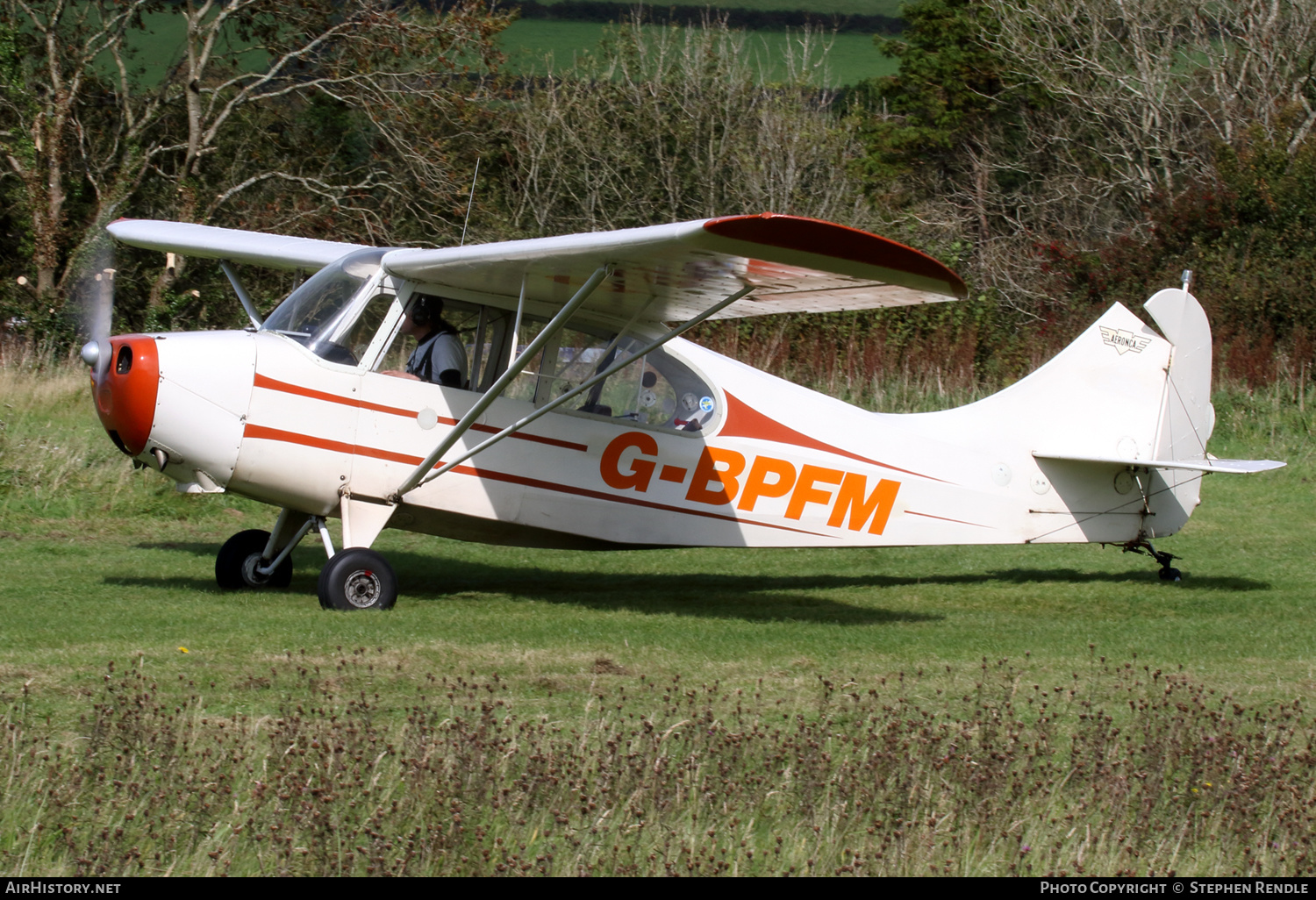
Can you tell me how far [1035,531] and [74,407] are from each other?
12.3 metres

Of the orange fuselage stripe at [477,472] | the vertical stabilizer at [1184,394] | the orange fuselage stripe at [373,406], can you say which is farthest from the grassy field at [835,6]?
the orange fuselage stripe at [373,406]

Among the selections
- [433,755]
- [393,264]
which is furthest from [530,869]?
[393,264]

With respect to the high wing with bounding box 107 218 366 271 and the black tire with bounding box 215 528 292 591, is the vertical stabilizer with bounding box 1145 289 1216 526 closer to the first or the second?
the high wing with bounding box 107 218 366 271

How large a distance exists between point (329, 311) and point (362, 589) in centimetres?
194

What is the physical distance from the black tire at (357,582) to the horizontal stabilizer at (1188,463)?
537 cm

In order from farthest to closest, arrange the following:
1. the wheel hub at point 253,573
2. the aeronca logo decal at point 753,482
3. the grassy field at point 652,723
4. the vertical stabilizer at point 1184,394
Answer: the vertical stabilizer at point 1184,394 → the wheel hub at point 253,573 → the aeronca logo decal at point 753,482 → the grassy field at point 652,723

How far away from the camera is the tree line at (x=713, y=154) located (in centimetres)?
2247

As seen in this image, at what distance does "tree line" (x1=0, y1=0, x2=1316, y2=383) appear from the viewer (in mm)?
22469

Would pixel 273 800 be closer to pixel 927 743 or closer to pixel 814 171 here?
pixel 927 743

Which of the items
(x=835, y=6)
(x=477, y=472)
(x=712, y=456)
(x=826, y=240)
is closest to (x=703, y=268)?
(x=826, y=240)

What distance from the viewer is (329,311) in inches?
335

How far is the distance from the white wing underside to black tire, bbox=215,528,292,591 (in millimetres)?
2471

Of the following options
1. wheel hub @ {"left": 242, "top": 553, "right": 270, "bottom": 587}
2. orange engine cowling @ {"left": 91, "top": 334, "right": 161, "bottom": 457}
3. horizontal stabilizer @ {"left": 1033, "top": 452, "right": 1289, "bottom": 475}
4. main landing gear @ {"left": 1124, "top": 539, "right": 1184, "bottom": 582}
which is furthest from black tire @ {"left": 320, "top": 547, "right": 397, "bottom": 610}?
main landing gear @ {"left": 1124, "top": 539, "right": 1184, "bottom": 582}

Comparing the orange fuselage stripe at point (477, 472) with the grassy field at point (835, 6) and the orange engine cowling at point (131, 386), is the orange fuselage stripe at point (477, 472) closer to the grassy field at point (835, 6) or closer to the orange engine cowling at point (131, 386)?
the orange engine cowling at point (131, 386)
